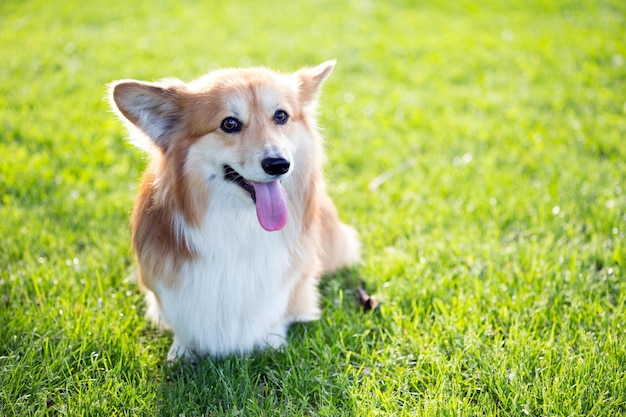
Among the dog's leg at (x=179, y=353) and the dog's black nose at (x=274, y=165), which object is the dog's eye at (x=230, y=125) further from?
the dog's leg at (x=179, y=353)

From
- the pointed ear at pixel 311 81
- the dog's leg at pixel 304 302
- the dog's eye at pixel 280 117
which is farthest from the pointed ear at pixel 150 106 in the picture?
the dog's leg at pixel 304 302

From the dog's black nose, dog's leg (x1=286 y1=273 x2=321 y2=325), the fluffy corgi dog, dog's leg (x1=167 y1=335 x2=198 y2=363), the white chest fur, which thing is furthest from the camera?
dog's leg (x1=286 y1=273 x2=321 y2=325)

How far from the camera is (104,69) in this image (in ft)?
23.3

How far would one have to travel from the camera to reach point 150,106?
2.79m

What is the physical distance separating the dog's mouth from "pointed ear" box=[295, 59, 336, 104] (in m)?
0.64

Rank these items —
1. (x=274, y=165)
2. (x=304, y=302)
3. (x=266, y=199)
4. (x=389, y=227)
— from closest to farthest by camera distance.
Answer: (x=274, y=165)
(x=266, y=199)
(x=304, y=302)
(x=389, y=227)

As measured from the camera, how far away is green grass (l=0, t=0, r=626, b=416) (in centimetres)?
283

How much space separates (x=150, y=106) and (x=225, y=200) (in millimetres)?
612

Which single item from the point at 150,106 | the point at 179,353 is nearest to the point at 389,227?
the point at 179,353

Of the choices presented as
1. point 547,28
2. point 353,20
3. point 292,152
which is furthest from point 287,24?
point 292,152

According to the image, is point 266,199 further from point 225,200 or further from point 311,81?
point 311,81

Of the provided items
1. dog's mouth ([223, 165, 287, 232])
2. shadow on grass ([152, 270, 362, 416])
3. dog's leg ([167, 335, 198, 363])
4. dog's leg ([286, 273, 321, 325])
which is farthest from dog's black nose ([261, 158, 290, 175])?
dog's leg ([167, 335, 198, 363])

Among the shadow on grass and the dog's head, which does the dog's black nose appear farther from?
the shadow on grass

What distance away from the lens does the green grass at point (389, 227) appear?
2826 millimetres
